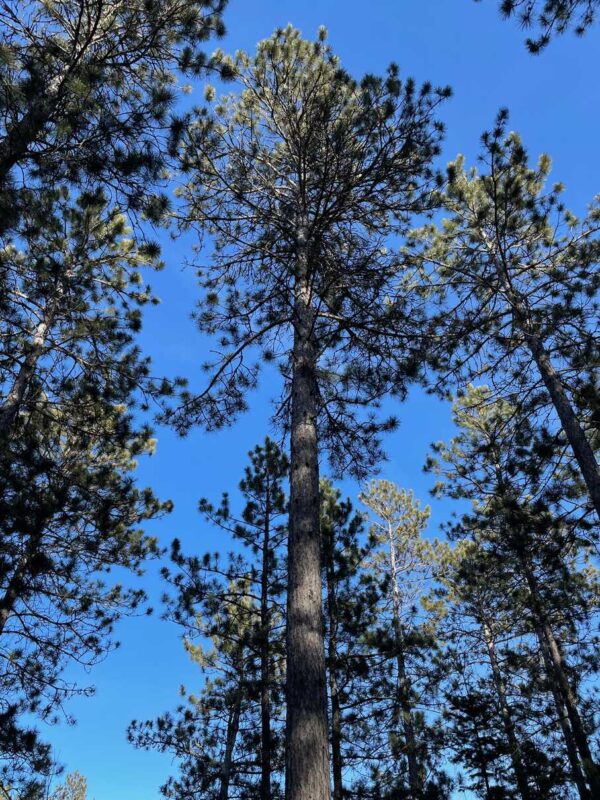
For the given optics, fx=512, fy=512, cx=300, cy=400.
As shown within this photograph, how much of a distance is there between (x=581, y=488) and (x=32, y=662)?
8943mm

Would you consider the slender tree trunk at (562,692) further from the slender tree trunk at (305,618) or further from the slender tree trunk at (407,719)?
the slender tree trunk at (305,618)

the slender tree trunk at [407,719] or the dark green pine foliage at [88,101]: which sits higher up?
the dark green pine foliage at [88,101]

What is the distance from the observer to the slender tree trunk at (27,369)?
6.75 metres

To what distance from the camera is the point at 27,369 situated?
738 centimetres

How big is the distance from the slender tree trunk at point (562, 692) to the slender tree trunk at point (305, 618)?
495 centimetres

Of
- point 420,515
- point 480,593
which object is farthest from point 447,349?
point 420,515

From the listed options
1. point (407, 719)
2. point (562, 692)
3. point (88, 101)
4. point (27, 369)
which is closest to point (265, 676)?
point (407, 719)

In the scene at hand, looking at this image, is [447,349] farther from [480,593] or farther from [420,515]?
[420,515]

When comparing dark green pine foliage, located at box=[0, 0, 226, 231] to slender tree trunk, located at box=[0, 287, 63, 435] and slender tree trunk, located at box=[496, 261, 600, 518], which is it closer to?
slender tree trunk, located at box=[0, 287, 63, 435]

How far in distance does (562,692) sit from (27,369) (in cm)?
995

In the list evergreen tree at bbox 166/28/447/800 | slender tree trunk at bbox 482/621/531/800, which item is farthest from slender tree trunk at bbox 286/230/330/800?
slender tree trunk at bbox 482/621/531/800

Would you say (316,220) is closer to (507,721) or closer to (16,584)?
(16,584)

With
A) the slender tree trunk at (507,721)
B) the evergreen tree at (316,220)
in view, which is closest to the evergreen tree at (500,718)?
the slender tree trunk at (507,721)

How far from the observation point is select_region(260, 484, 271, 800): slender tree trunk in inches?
301
